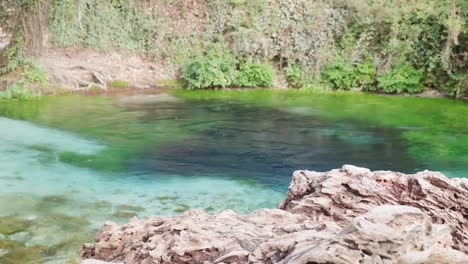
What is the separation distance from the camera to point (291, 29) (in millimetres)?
20484

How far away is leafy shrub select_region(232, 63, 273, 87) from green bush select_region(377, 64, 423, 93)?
387 centimetres

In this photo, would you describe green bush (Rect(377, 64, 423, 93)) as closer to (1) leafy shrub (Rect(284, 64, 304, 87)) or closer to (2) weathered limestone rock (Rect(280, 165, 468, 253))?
(1) leafy shrub (Rect(284, 64, 304, 87))

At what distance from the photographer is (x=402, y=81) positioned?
18359mm

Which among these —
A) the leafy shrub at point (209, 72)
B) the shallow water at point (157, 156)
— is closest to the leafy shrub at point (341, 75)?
the shallow water at point (157, 156)

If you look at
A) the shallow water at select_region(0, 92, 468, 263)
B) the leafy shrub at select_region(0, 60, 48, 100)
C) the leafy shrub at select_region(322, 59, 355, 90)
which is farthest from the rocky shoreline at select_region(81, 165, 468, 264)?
the leafy shrub at select_region(322, 59, 355, 90)

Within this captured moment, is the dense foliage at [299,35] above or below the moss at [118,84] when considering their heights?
above

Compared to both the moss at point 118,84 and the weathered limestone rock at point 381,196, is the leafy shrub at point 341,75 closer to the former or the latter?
the moss at point 118,84

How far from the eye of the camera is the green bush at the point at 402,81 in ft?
60.3

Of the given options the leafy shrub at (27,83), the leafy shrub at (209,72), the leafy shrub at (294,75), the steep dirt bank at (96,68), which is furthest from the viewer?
the leafy shrub at (294,75)

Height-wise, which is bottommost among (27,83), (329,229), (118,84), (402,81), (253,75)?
(118,84)

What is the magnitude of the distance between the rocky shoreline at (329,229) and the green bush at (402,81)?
14.0 m

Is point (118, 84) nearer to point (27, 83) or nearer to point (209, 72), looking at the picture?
point (27, 83)

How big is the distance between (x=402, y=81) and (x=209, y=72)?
6487mm

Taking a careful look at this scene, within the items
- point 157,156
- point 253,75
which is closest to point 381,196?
point 157,156
